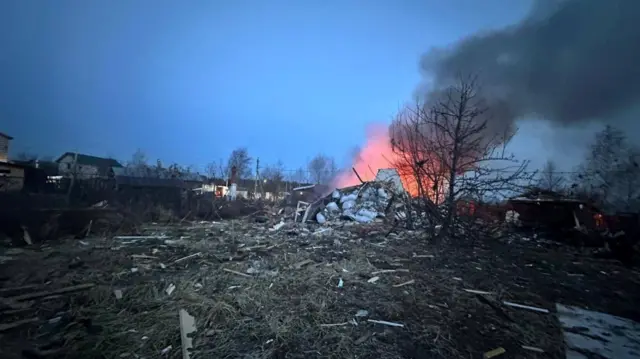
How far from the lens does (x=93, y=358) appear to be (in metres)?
2.70

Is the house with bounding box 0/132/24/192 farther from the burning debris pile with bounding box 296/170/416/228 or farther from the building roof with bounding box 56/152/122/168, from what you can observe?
the building roof with bounding box 56/152/122/168

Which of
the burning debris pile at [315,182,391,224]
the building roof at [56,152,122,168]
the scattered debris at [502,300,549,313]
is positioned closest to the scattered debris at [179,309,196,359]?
the scattered debris at [502,300,549,313]

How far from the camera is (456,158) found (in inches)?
314

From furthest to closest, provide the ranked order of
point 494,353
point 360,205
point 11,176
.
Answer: point 11,176
point 360,205
point 494,353

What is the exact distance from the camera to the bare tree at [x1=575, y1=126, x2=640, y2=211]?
54.3 ft

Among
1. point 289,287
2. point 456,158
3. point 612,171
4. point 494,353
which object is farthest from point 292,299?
point 612,171

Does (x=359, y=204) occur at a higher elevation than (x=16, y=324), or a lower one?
higher

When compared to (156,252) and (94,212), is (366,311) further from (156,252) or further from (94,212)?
(94,212)

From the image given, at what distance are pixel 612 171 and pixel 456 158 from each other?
17942 mm

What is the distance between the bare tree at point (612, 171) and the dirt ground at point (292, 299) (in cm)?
1209

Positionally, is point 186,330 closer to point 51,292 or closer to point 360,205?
point 51,292

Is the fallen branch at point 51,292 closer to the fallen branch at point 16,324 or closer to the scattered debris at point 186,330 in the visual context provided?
the fallen branch at point 16,324

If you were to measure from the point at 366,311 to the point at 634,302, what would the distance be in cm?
476

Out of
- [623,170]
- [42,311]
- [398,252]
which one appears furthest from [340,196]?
[623,170]
